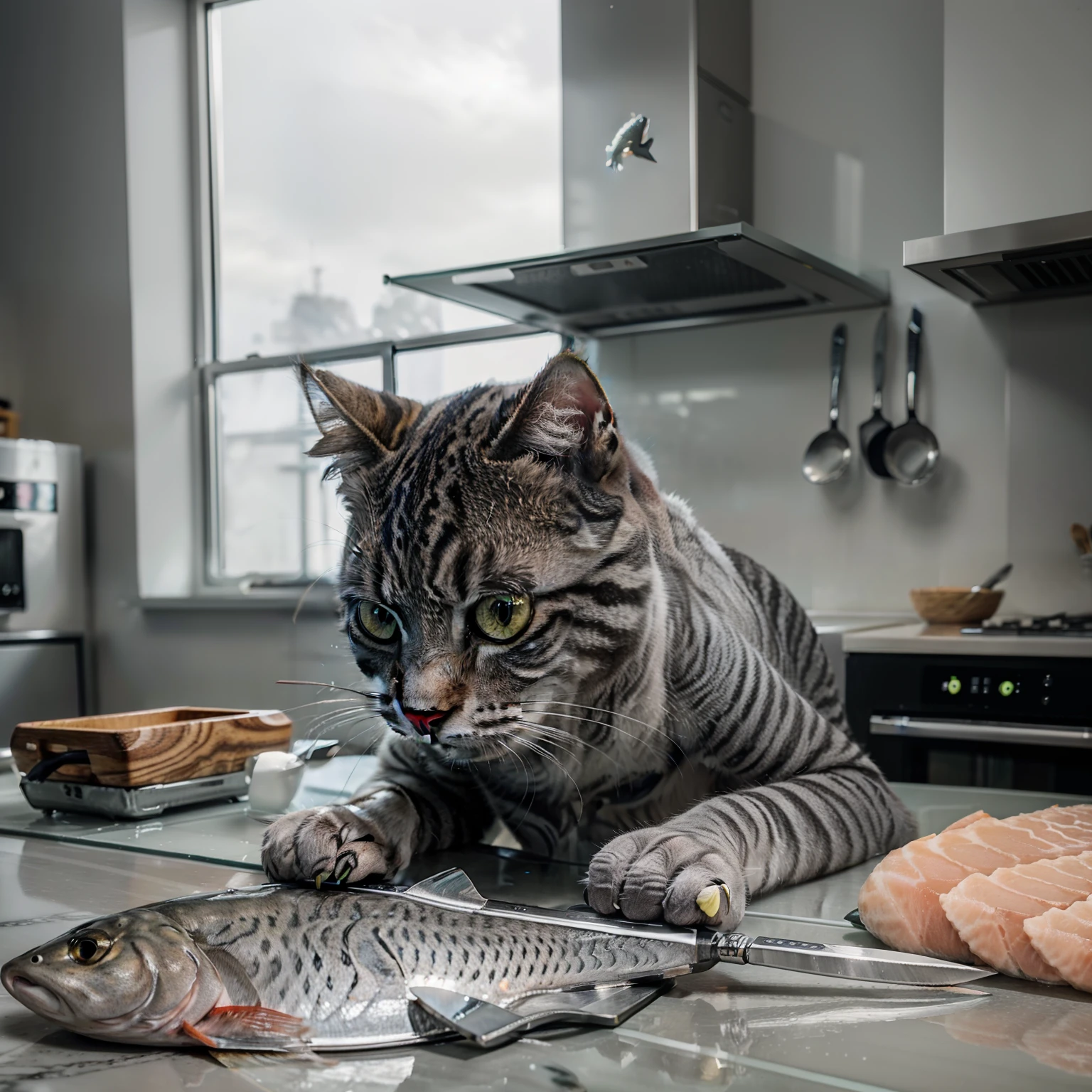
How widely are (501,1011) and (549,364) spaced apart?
0.52 meters

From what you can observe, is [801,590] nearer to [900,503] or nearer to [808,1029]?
[900,503]

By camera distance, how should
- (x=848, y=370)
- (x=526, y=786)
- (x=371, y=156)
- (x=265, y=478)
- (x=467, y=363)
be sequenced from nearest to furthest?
(x=526, y=786) → (x=848, y=370) → (x=467, y=363) → (x=371, y=156) → (x=265, y=478)

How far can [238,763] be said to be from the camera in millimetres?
1543

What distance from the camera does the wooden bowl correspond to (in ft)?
9.05

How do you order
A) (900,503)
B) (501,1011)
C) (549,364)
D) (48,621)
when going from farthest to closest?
1. (48,621)
2. (900,503)
3. (549,364)
4. (501,1011)

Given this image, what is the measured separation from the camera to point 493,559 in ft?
3.17

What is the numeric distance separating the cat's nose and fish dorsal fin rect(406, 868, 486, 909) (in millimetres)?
125

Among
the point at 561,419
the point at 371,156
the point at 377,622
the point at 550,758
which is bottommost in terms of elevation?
the point at 550,758

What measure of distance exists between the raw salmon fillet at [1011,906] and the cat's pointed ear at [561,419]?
1.60 feet

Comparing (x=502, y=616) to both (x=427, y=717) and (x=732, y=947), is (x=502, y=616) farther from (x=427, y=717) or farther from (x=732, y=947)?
(x=732, y=947)

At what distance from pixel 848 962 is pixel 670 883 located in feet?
0.49

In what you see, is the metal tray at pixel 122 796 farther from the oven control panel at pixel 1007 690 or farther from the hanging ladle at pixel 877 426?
the hanging ladle at pixel 877 426

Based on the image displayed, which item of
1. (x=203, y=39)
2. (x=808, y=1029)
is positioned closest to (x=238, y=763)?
(x=808, y=1029)

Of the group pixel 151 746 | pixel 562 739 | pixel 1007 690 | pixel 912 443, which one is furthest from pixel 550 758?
pixel 912 443
